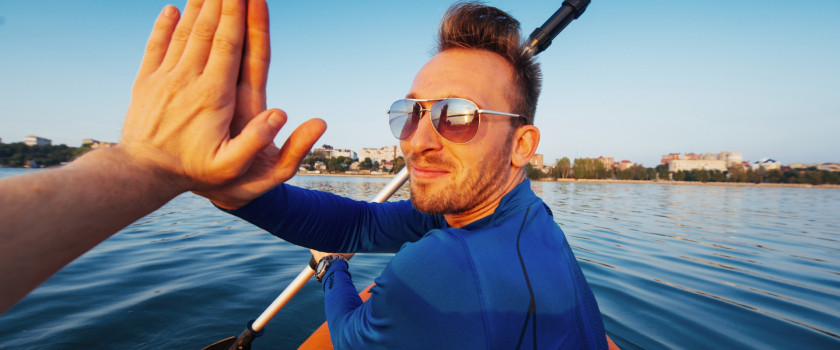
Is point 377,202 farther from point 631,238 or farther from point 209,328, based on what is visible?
point 631,238

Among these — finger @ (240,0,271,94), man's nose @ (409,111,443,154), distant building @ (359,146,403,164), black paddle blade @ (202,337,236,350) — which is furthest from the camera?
distant building @ (359,146,403,164)

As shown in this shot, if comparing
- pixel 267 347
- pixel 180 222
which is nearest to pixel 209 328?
pixel 267 347

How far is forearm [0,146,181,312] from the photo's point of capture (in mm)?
587

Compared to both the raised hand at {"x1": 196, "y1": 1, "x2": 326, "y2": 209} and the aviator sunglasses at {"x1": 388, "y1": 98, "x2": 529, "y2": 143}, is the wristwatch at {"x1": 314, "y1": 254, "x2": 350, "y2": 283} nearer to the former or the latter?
the aviator sunglasses at {"x1": 388, "y1": 98, "x2": 529, "y2": 143}

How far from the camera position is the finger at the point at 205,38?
88cm

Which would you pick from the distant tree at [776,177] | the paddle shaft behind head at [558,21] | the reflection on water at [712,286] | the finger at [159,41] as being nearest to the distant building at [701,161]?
the distant tree at [776,177]

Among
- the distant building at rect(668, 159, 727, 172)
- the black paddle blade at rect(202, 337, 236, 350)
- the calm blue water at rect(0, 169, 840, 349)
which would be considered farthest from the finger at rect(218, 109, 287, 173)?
the distant building at rect(668, 159, 727, 172)

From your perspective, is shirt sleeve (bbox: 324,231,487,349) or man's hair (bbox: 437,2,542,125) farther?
man's hair (bbox: 437,2,542,125)

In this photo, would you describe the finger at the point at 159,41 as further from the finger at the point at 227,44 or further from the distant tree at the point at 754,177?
the distant tree at the point at 754,177

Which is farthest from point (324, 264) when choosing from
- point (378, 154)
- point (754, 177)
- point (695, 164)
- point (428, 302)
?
point (695, 164)

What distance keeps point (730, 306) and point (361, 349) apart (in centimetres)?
578

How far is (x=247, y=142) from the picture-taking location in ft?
2.98

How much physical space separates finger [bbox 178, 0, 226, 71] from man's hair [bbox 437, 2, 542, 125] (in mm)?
1446

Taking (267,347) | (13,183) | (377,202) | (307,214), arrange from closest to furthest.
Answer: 1. (13,183)
2. (307,214)
3. (377,202)
4. (267,347)
